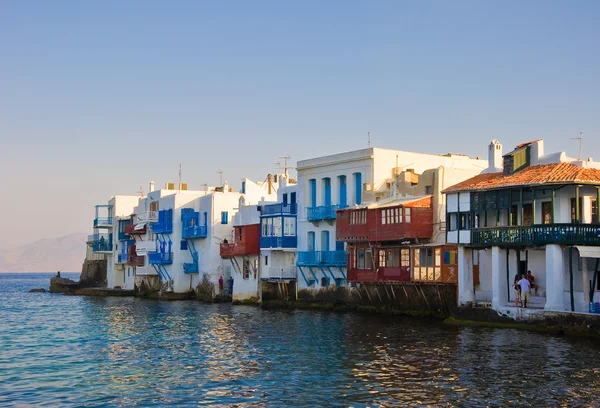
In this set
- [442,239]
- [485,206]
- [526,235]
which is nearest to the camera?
[526,235]

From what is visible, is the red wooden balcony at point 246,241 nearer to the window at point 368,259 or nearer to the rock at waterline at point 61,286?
the window at point 368,259

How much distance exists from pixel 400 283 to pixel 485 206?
829 cm

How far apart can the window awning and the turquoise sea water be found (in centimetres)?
444

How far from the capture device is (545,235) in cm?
3781

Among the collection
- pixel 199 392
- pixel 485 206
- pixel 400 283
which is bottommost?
pixel 199 392

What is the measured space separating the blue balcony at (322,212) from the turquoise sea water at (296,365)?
37.9 feet

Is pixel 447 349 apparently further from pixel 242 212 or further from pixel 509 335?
pixel 242 212

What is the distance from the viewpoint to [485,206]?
42094mm

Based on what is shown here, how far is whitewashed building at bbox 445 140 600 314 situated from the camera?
37156 millimetres

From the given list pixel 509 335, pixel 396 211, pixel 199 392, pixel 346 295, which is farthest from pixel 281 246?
pixel 199 392

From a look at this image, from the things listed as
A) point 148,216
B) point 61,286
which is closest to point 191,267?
point 148,216

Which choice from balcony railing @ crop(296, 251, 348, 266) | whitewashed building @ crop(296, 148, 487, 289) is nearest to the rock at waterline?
whitewashed building @ crop(296, 148, 487, 289)

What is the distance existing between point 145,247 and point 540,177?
50.1 metres

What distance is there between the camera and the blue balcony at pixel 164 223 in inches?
3054
